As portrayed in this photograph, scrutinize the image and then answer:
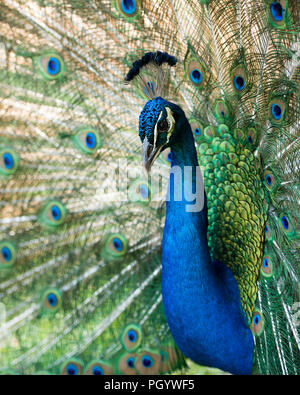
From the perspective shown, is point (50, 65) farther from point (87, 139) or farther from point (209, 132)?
point (209, 132)

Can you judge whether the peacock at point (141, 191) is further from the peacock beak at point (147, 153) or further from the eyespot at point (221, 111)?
the peacock beak at point (147, 153)

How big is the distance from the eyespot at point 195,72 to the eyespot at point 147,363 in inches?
41.9

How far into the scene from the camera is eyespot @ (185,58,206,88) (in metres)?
Result: 1.67

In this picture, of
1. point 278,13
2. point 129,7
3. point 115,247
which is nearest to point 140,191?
point 115,247

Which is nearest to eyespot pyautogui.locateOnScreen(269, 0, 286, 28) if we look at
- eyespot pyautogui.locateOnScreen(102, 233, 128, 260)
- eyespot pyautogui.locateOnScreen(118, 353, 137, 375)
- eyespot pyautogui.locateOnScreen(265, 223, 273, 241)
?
eyespot pyautogui.locateOnScreen(265, 223, 273, 241)

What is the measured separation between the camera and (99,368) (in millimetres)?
1759

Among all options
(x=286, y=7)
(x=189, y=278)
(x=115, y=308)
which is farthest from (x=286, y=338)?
(x=286, y=7)

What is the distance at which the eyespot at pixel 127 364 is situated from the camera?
1771 mm

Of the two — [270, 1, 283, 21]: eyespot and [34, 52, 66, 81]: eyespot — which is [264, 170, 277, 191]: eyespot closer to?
[270, 1, 283, 21]: eyespot

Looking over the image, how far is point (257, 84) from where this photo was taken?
64.2 inches

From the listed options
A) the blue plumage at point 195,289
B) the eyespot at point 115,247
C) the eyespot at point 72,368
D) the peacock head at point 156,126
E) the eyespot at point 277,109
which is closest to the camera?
the peacock head at point 156,126

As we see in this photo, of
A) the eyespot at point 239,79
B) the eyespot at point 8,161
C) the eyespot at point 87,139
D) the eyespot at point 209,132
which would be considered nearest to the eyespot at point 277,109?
the eyespot at point 239,79

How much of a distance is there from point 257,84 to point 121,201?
2.23 feet

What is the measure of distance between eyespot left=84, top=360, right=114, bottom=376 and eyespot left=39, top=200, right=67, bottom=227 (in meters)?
0.56
